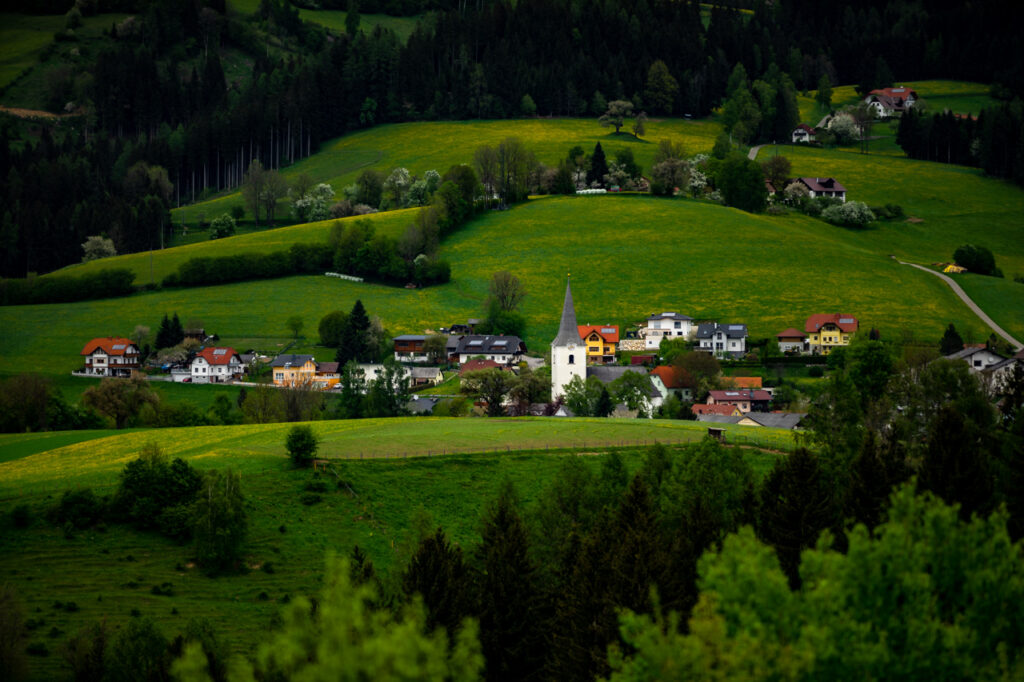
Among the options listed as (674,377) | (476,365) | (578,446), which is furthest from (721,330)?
(578,446)

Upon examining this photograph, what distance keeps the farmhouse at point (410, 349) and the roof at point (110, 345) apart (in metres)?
28.3

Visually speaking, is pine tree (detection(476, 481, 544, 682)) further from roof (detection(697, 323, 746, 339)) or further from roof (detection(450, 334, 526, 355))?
roof (detection(697, 323, 746, 339))

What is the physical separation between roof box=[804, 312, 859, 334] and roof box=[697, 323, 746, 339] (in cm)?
684

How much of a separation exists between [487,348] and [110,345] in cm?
3952

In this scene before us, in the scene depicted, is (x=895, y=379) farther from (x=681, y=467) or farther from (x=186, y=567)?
(x=186, y=567)

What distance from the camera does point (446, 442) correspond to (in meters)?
68.3

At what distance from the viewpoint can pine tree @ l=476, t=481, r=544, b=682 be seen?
128 feet

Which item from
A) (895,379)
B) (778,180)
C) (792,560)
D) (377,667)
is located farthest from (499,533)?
(778,180)

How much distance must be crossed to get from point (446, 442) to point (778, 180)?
364 feet

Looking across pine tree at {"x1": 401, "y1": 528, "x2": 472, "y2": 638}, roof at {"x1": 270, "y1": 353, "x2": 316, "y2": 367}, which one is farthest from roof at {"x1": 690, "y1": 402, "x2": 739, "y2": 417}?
pine tree at {"x1": 401, "y1": 528, "x2": 472, "y2": 638}

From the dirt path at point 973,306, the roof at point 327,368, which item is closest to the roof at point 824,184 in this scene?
the dirt path at point 973,306

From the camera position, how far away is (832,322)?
109938 millimetres

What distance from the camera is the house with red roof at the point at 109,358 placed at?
110 meters

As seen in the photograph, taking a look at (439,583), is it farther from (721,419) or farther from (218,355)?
(218,355)
